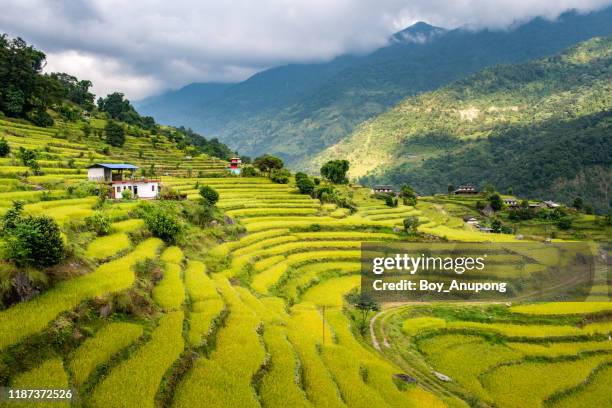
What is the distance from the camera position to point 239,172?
73.1 metres

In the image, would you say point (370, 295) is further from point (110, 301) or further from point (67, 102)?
point (67, 102)

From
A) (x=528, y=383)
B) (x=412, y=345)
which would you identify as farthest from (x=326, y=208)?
(x=528, y=383)

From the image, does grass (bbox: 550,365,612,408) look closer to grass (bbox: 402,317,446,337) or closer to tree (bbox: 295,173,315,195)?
grass (bbox: 402,317,446,337)

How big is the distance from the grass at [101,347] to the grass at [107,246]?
21.6 ft

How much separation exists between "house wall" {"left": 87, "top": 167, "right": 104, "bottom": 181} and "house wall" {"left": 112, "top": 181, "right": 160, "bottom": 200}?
16.8 feet

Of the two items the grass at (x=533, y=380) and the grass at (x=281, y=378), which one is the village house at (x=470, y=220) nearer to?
the grass at (x=533, y=380)

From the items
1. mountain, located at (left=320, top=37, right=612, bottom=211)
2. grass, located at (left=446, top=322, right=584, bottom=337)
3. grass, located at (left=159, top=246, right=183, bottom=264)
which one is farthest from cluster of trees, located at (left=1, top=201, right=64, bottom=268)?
mountain, located at (left=320, top=37, right=612, bottom=211)

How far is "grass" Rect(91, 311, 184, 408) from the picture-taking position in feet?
35.4

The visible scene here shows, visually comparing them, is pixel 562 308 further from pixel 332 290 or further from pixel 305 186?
pixel 305 186

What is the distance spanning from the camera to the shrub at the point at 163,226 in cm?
2641

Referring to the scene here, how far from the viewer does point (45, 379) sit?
35.4ft

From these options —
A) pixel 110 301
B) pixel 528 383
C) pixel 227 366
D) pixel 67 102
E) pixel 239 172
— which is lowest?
pixel 528 383

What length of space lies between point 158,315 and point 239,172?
58230mm

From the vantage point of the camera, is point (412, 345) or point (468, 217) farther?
point (468, 217)
